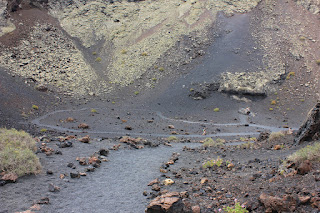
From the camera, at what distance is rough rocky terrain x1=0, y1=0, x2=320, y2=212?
26.2 ft

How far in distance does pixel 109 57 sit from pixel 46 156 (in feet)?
125

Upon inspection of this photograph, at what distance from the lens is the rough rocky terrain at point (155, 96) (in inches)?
314

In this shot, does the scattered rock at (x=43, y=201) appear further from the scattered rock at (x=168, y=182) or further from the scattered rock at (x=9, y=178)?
the scattered rock at (x=168, y=182)

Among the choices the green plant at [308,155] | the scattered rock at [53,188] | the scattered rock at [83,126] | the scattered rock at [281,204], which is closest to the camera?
the scattered rock at [281,204]

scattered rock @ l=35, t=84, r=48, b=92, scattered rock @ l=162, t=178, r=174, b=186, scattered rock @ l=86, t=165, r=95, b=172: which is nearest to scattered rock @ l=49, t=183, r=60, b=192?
scattered rock @ l=86, t=165, r=95, b=172

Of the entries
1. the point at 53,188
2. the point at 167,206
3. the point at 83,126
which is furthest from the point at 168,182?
the point at 83,126

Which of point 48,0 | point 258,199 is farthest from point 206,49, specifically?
point 258,199

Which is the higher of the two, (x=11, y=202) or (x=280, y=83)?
(x=11, y=202)

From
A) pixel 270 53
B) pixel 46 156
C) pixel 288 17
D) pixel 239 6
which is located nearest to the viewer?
pixel 46 156

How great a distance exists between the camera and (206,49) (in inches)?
1847

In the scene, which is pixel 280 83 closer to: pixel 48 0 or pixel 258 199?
pixel 258 199

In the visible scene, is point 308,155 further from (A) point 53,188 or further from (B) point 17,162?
(B) point 17,162

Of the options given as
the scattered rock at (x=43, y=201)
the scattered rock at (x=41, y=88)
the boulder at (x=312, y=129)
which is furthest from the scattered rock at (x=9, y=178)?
the scattered rock at (x=41, y=88)

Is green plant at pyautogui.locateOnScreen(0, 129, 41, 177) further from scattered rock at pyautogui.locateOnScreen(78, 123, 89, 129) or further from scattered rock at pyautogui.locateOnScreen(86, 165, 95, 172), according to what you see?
scattered rock at pyautogui.locateOnScreen(78, 123, 89, 129)
